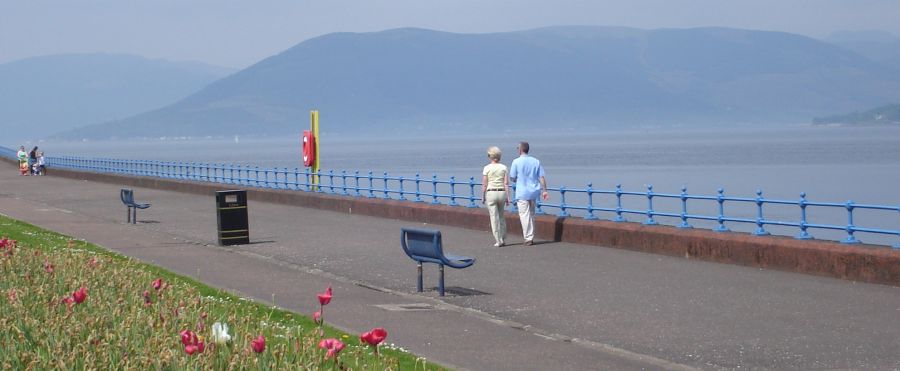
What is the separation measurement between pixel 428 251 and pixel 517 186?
5.73 metres

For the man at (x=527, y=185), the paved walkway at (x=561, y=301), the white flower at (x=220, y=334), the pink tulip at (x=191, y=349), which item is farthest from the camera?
the man at (x=527, y=185)

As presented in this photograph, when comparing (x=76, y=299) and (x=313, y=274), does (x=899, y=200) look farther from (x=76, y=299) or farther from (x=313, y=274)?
(x=76, y=299)

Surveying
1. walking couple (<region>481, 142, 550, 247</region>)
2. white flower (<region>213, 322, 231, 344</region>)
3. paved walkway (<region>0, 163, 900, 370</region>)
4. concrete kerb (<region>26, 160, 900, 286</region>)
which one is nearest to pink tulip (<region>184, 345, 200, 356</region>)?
white flower (<region>213, 322, 231, 344</region>)

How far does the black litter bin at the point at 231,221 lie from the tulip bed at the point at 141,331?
865 cm

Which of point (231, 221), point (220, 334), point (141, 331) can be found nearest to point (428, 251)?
point (141, 331)

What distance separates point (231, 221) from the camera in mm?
22438

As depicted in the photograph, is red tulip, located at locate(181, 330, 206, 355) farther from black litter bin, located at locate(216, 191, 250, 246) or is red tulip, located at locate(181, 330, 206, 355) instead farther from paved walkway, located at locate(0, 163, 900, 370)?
black litter bin, located at locate(216, 191, 250, 246)

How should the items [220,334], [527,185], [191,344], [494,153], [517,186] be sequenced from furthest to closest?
[517,186], [527,185], [494,153], [220,334], [191,344]

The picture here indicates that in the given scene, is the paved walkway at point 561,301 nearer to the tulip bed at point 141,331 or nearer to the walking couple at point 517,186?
the walking couple at point 517,186

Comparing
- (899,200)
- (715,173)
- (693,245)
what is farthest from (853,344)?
(715,173)

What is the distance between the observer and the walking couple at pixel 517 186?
2052cm

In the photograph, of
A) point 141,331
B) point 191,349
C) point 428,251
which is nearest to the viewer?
point 191,349

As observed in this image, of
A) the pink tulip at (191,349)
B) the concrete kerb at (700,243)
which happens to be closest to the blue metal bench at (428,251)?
the concrete kerb at (700,243)

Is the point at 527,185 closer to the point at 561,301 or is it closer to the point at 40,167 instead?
the point at 561,301
